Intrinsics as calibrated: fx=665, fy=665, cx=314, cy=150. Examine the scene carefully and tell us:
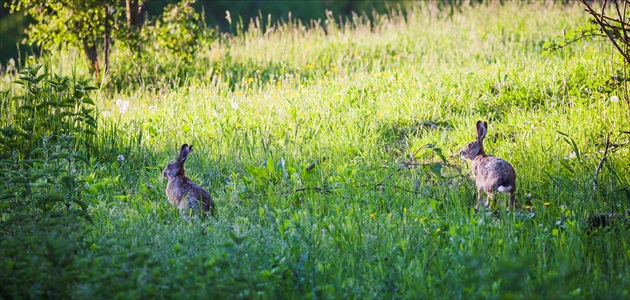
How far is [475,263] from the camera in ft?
9.49

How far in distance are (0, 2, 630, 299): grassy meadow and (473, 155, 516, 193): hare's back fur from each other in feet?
0.56

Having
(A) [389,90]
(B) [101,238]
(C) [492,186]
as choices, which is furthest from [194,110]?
(C) [492,186]

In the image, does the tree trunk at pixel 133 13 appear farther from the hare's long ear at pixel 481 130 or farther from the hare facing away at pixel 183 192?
the hare's long ear at pixel 481 130

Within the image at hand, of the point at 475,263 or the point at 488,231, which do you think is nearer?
the point at 475,263

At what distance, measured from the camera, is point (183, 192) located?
16.8 feet

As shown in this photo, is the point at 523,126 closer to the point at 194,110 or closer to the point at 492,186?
the point at 492,186

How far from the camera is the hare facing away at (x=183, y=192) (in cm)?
500

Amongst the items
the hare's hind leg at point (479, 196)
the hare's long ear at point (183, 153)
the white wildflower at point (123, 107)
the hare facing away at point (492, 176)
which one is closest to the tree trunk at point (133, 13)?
the white wildflower at point (123, 107)

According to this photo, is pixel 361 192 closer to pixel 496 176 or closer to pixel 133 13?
pixel 496 176

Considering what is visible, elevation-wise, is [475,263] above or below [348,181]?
above

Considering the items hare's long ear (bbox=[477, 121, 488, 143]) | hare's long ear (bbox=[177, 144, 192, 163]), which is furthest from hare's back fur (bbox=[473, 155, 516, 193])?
hare's long ear (bbox=[177, 144, 192, 163])

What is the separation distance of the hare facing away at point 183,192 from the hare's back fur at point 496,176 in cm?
207

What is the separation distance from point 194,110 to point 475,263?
5467 millimetres

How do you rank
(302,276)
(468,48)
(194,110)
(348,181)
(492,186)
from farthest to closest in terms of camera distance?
(468,48), (194,110), (348,181), (492,186), (302,276)
